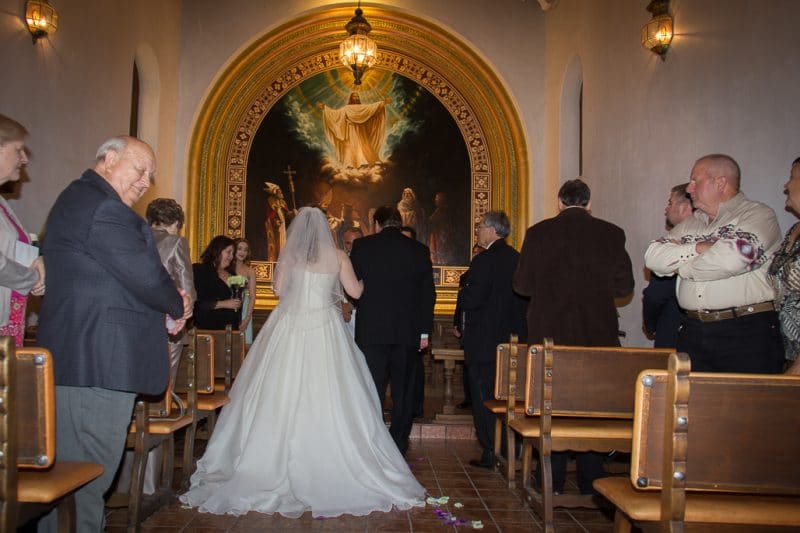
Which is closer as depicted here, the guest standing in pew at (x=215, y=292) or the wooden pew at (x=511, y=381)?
the wooden pew at (x=511, y=381)

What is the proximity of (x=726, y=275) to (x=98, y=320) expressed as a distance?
252 cm

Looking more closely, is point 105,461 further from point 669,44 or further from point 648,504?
point 669,44

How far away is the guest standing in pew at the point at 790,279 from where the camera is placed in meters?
2.76

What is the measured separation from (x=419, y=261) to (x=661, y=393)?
3231 millimetres

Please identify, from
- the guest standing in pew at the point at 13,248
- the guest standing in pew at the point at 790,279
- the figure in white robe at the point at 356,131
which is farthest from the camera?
the figure in white robe at the point at 356,131

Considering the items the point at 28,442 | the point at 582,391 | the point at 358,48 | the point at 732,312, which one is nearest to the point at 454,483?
the point at 582,391

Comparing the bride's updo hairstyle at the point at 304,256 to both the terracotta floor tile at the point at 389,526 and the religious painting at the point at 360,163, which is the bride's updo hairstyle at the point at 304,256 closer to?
the terracotta floor tile at the point at 389,526

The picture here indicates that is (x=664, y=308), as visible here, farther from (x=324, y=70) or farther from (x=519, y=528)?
(x=324, y=70)

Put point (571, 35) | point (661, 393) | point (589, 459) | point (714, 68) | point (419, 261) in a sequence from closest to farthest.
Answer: point (661, 393) → point (589, 459) → point (714, 68) → point (419, 261) → point (571, 35)

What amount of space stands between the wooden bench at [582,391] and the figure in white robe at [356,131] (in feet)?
21.0

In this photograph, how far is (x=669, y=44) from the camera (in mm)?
5250

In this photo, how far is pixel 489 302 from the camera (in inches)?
200

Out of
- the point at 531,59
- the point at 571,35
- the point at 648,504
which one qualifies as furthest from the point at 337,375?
the point at 531,59

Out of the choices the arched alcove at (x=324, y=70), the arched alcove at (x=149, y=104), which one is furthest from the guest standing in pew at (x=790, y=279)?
the arched alcove at (x=149, y=104)
